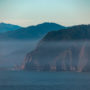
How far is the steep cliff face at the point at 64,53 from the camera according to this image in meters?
116

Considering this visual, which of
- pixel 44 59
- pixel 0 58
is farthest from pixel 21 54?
pixel 44 59

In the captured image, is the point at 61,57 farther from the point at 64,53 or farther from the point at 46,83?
the point at 46,83

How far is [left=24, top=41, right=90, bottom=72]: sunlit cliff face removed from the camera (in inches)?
4555

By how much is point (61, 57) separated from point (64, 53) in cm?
237

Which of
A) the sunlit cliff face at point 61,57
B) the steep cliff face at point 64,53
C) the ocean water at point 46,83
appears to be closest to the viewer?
the ocean water at point 46,83

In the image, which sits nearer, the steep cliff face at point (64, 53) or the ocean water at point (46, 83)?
the ocean water at point (46, 83)

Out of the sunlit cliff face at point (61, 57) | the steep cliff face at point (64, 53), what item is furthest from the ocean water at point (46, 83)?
the steep cliff face at point (64, 53)

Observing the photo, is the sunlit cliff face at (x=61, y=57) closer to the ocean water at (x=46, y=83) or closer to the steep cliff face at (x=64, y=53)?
→ the steep cliff face at (x=64, y=53)

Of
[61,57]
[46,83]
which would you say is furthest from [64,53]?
[46,83]

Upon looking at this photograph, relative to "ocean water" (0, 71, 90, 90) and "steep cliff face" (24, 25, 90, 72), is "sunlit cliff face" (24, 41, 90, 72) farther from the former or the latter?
"ocean water" (0, 71, 90, 90)

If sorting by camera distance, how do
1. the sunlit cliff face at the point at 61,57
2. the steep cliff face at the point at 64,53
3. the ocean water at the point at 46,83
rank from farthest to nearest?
the steep cliff face at the point at 64,53
the sunlit cliff face at the point at 61,57
the ocean water at the point at 46,83

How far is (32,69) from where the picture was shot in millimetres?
117562

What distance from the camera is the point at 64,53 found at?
122562 mm

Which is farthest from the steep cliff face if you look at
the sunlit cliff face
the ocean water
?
the ocean water
